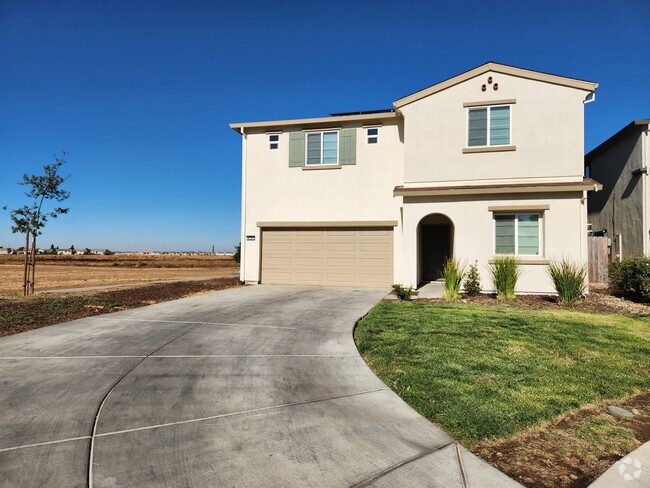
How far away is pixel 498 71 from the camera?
13.1 meters

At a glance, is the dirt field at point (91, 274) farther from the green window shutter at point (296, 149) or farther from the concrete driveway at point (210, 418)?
the concrete driveway at point (210, 418)

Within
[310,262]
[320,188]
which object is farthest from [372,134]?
[310,262]

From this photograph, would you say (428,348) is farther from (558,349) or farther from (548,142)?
(548,142)

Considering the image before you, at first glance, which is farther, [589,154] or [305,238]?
[589,154]

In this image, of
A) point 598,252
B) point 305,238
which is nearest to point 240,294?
point 305,238

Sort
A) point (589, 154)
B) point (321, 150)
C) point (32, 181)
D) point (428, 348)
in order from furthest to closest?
1. point (589, 154)
2. point (321, 150)
3. point (32, 181)
4. point (428, 348)

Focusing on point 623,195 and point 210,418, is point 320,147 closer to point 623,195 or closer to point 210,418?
point 623,195

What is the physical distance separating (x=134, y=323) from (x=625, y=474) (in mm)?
7991

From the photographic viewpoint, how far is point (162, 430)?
11.4 feet

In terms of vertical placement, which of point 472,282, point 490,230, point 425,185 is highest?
point 425,185

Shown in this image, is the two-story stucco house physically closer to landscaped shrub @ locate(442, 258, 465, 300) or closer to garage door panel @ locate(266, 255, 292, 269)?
garage door panel @ locate(266, 255, 292, 269)

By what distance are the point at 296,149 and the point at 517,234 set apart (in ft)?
28.9

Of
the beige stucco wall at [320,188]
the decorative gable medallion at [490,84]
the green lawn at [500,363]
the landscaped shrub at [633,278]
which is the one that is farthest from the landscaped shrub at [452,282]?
the decorative gable medallion at [490,84]
